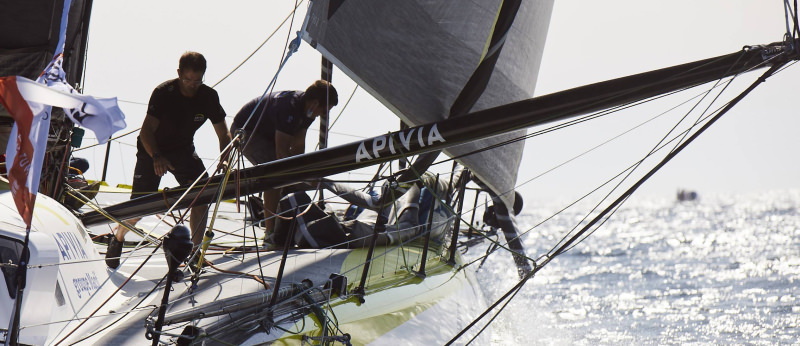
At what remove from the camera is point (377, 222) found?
13.1ft

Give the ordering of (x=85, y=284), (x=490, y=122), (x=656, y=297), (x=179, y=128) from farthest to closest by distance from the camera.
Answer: (x=656, y=297) → (x=179, y=128) → (x=85, y=284) → (x=490, y=122)

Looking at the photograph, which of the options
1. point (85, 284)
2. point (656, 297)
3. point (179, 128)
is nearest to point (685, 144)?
point (85, 284)

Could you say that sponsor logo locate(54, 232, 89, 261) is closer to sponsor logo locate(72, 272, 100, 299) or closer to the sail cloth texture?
sponsor logo locate(72, 272, 100, 299)

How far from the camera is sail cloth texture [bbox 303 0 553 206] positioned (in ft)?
14.1

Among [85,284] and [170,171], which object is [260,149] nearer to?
[170,171]

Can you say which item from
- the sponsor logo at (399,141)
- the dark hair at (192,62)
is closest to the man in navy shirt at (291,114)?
the dark hair at (192,62)

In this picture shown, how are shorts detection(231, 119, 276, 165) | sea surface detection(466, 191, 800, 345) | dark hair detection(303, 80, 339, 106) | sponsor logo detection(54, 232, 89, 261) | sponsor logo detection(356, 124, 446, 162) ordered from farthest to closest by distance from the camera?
1. sea surface detection(466, 191, 800, 345)
2. shorts detection(231, 119, 276, 165)
3. dark hair detection(303, 80, 339, 106)
4. sponsor logo detection(356, 124, 446, 162)
5. sponsor logo detection(54, 232, 89, 261)

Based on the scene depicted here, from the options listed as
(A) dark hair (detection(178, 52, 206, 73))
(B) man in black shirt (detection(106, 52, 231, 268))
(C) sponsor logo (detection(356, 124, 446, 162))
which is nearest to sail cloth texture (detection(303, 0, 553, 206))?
(C) sponsor logo (detection(356, 124, 446, 162))

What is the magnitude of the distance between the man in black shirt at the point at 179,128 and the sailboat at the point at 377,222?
0.25 m

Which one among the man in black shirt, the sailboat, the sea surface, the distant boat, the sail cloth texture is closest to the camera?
the sailboat

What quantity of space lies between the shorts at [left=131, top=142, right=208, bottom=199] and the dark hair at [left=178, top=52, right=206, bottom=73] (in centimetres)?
60

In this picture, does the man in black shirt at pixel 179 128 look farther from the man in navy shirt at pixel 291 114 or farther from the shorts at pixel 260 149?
the shorts at pixel 260 149

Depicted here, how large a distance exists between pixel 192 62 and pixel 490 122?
5.66ft

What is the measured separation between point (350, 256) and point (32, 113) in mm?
2462
